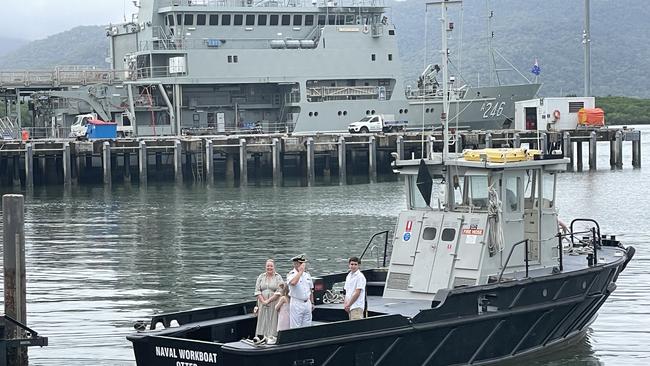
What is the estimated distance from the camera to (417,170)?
19828 millimetres

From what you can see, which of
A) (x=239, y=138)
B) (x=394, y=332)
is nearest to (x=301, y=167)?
(x=239, y=138)

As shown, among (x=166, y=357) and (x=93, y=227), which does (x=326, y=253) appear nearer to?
(x=93, y=227)

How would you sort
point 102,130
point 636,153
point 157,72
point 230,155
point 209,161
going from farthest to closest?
1. point 157,72
2. point 636,153
3. point 102,130
4. point 230,155
5. point 209,161

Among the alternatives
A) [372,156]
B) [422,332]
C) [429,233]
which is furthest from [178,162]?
[422,332]

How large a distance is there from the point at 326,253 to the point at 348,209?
12589 mm

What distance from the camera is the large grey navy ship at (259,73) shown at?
228ft

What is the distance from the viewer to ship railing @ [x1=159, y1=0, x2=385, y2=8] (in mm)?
70938

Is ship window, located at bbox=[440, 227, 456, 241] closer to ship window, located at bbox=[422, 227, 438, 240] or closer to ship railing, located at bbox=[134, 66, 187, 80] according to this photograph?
ship window, located at bbox=[422, 227, 438, 240]

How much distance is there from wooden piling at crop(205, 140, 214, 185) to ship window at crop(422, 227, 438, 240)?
134 feet

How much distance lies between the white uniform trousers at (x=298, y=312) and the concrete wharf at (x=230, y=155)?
1647 inches

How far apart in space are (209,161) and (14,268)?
42.5 m

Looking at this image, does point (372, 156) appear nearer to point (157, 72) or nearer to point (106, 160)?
point (106, 160)

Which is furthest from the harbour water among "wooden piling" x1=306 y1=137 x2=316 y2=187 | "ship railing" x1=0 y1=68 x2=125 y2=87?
"ship railing" x1=0 y1=68 x2=125 y2=87

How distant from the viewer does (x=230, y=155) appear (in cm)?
6306
